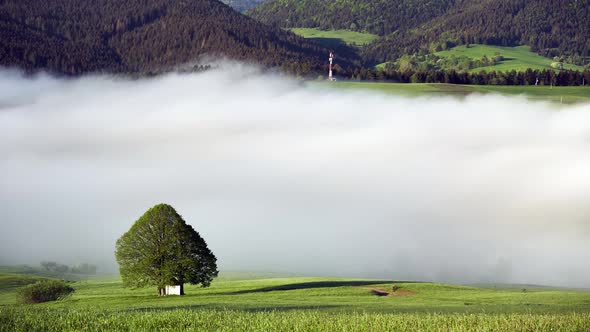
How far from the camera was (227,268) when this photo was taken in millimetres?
171625

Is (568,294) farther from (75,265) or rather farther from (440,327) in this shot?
(75,265)

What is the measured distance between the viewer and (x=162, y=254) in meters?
80.7

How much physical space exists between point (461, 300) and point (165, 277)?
31.4m

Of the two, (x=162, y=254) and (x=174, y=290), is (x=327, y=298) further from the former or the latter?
(x=162, y=254)

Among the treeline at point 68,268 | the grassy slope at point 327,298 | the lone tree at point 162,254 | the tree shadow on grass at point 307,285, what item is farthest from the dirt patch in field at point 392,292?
the treeline at point 68,268

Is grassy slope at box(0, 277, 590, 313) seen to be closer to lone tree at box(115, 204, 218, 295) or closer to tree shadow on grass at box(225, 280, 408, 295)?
tree shadow on grass at box(225, 280, 408, 295)

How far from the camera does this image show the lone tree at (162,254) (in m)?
80.1

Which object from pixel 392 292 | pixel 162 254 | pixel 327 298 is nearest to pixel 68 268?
pixel 162 254

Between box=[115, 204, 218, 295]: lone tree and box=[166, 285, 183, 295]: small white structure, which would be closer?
box=[115, 204, 218, 295]: lone tree

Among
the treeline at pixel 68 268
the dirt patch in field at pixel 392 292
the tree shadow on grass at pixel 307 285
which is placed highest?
the treeline at pixel 68 268

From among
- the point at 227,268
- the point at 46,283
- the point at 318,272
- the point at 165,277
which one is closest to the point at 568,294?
the point at 165,277

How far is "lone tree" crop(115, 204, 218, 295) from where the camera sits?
80062 millimetres

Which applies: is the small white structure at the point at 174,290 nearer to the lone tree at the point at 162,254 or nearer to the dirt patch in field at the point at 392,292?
the lone tree at the point at 162,254

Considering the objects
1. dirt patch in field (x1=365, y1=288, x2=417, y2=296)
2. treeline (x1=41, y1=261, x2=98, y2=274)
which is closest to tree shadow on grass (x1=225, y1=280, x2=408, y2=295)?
dirt patch in field (x1=365, y1=288, x2=417, y2=296)
